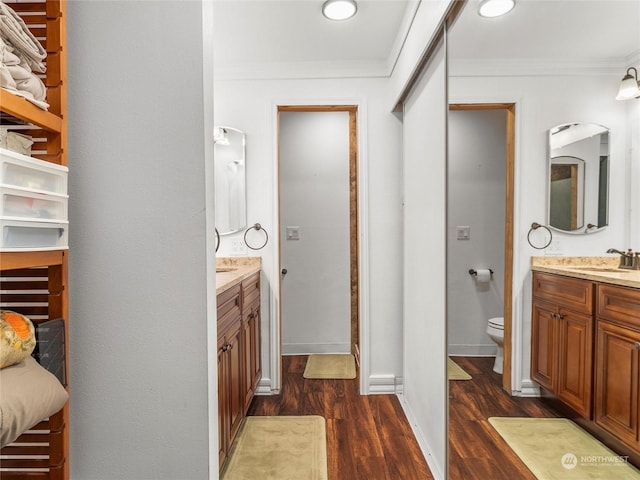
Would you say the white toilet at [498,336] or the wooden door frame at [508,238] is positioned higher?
the wooden door frame at [508,238]

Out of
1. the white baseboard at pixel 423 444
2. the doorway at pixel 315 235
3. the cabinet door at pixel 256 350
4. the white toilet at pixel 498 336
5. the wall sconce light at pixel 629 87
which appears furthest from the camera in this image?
the doorway at pixel 315 235

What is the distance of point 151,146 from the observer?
1032 mm

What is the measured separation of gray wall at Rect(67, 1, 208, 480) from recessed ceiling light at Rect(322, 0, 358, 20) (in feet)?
3.70

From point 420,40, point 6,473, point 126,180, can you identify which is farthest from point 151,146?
point 420,40

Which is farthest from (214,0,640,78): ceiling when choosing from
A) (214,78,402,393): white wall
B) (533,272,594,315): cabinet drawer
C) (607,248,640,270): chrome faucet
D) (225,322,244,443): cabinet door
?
(225,322,244,443): cabinet door

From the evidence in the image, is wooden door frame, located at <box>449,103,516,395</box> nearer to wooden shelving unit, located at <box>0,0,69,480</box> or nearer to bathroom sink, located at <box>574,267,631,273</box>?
bathroom sink, located at <box>574,267,631,273</box>

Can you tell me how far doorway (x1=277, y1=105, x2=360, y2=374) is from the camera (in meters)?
3.70

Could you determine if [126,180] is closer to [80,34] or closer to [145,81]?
[145,81]

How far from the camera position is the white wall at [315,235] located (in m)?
3.70

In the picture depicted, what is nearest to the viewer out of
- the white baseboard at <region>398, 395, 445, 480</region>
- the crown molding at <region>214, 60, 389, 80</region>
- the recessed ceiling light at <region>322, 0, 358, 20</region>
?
the white baseboard at <region>398, 395, 445, 480</region>

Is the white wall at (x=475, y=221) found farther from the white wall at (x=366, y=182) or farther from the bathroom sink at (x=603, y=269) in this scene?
the white wall at (x=366, y=182)

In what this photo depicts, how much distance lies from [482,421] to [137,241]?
1.23 meters

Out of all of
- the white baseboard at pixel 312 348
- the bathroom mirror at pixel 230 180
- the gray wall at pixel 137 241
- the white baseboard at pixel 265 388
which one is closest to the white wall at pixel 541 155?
the gray wall at pixel 137 241

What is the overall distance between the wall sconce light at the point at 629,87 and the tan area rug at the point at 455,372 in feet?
3.59
